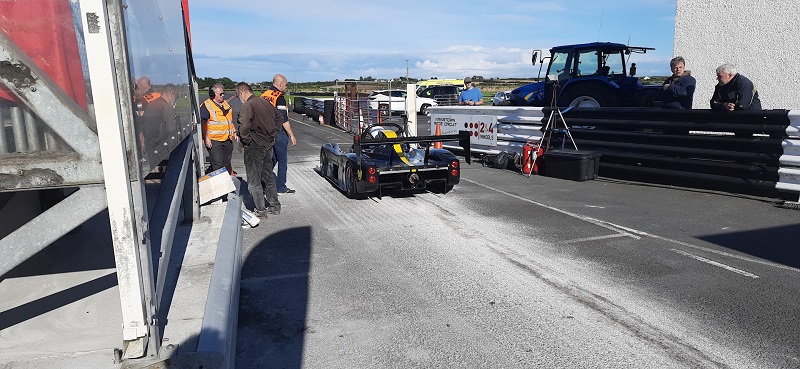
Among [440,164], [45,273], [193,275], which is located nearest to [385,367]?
[193,275]

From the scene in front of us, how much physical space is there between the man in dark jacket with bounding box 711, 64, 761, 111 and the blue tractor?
348cm

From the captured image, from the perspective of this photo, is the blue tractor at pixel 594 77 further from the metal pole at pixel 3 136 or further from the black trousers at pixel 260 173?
the metal pole at pixel 3 136

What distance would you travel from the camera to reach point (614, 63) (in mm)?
12273

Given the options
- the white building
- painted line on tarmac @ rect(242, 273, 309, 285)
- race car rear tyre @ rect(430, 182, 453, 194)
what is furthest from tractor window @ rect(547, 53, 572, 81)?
painted line on tarmac @ rect(242, 273, 309, 285)

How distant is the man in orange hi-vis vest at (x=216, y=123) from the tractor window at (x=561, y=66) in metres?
7.66

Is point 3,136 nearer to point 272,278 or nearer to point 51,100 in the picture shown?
point 51,100

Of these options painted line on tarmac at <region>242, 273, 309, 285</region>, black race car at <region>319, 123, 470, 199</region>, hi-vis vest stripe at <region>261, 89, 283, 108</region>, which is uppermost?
hi-vis vest stripe at <region>261, 89, 283, 108</region>

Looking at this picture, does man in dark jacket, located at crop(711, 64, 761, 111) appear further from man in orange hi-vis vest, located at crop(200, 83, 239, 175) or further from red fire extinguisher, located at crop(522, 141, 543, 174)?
man in orange hi-vis vest, located at crop(200, 83, 239, 175)

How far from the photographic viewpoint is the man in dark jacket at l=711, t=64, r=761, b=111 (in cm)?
755

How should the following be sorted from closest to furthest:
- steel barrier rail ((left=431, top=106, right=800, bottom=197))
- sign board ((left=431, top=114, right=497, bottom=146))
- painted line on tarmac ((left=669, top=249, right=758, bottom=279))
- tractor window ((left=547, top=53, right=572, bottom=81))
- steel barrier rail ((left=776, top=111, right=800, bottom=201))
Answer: painted line on tarmac ((left=669, top=249, right=758, bottom=279)) < steel barrier rail ((left=776, top=111, right=800, bottom=201)) < steel barrier rail ((left=431, top=106, right=800, bottom=197)) < sign board ((left=431, top=114, right=497, bottom=146)) < tractor window ((left=547, top=53, right=572, bottom=81))

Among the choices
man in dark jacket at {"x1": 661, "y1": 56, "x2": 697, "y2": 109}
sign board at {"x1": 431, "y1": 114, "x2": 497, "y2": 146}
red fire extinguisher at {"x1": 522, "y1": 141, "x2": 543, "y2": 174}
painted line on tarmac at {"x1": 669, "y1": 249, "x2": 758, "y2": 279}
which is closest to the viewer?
painted line on tarmac at {"x1": 669, "y1": 249, "x2": 758, "y2": 279}

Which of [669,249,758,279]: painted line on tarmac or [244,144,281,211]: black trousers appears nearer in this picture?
[669,249,758,279]: painted line on tarmac

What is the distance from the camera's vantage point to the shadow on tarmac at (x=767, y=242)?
192 inches

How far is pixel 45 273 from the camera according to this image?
3.82 metres
